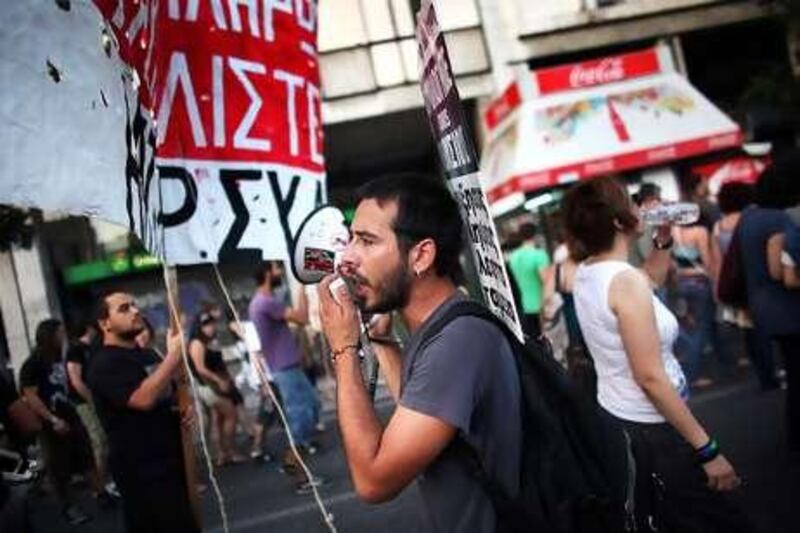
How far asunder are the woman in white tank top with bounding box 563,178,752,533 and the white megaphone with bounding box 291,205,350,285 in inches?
32.9

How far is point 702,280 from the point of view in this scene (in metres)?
8.23

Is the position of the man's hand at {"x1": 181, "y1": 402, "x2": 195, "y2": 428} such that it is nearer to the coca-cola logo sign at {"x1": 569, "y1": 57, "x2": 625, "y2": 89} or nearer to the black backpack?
the black backpack

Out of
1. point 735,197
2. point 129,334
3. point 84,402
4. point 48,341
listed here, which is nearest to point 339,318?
point 129,334

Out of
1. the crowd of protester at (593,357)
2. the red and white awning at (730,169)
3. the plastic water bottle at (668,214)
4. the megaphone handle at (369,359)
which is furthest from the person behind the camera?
the red and white awning at (730,169)

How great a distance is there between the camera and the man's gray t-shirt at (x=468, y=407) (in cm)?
174

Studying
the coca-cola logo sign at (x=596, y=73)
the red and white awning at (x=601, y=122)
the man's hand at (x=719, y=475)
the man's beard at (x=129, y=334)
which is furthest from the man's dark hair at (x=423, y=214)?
the coca-cola logo sign at (x=596, y=73)

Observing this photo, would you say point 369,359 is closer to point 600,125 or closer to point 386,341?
point 386,341

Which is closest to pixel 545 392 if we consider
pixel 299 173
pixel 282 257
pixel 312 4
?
pixel 282 257

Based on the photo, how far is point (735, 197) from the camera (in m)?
6.62

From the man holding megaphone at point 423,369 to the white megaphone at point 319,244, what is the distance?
0.15m

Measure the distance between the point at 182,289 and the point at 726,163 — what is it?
10477mm

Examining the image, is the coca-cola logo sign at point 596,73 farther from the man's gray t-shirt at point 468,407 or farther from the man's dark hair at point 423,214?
the man's gray t-shirt at point 468,407

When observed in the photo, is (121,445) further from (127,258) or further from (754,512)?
(127,258)

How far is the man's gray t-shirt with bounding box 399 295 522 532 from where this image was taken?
1744 millimetres
